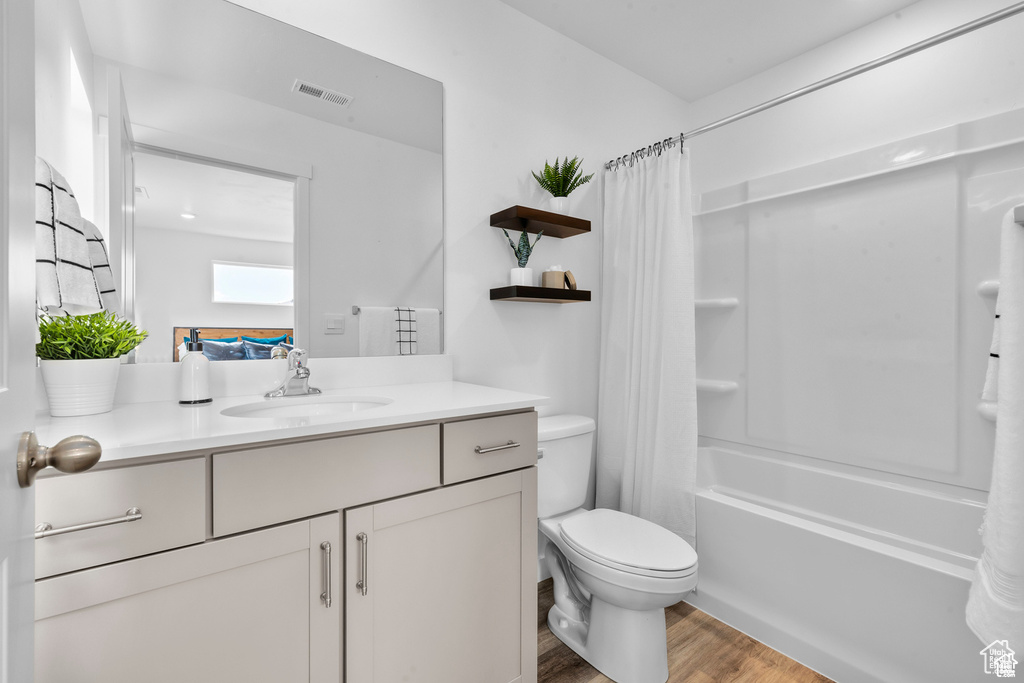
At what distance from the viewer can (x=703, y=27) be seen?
83.2 inches

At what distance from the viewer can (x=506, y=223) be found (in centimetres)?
188

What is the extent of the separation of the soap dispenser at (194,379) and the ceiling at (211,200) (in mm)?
382

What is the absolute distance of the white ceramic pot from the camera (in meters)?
0.99

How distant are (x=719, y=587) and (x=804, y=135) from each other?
2157mm

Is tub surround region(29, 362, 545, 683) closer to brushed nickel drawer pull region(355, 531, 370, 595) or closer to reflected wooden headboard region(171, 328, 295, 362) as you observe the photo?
brushed nickel drawer pull region(355, 531, 370, 595)

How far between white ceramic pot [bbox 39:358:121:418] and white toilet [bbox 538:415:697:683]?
1.28 metres

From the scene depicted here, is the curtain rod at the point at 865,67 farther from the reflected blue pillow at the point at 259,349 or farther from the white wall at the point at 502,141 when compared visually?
the reflected blue pillow at the point at 259,349

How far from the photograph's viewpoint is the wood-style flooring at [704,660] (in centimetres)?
152

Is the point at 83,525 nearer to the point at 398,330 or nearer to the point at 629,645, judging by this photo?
the point at 398,330

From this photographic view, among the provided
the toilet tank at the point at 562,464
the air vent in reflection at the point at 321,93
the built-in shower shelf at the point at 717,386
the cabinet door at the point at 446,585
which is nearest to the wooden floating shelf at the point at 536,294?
the toilet tank at the point at 562,464

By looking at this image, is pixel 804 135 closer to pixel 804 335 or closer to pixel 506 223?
pixel 804 335

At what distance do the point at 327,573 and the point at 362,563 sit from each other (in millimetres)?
76

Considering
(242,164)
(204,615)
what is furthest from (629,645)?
(242,164)

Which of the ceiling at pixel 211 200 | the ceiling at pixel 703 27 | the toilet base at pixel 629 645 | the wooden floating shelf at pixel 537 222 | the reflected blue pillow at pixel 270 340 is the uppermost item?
the ceiling at pixel 703 27
